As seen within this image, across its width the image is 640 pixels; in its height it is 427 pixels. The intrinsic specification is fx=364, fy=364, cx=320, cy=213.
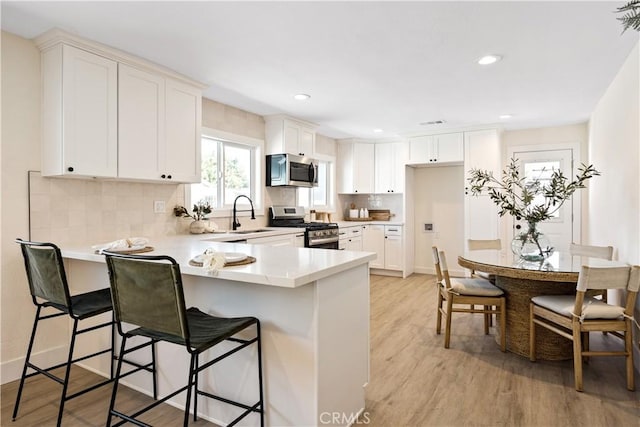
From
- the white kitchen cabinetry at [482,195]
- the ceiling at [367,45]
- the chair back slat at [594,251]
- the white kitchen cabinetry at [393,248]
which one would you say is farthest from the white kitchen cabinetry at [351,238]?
the chair back slat at [594,251]

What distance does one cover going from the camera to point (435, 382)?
2.42 metres

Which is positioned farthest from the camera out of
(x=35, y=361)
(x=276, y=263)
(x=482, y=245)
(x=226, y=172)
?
(x=226, y=172)

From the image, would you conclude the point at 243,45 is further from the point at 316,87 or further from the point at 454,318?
the point at 454,318

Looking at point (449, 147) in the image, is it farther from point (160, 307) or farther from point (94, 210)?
point (160, 307)

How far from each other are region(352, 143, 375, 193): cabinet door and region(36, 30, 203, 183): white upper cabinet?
352 centimetres

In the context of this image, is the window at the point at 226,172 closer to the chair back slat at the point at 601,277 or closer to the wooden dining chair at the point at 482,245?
the wooden dining chair at the point at 482,245

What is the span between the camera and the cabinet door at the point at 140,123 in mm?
2781

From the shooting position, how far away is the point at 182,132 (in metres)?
3.26

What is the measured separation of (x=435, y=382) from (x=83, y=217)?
9.32 ft

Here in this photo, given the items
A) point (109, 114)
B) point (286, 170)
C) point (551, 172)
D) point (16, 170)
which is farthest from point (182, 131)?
point (551, 172)

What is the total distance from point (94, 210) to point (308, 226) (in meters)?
2.41

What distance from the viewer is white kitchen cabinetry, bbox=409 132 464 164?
17.8 feet

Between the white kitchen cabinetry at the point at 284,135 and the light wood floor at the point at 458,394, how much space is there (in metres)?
2.64

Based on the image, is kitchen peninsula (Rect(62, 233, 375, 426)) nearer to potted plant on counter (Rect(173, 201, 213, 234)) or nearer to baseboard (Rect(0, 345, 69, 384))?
baseboard (Rect(0, 345, 69, 384))
